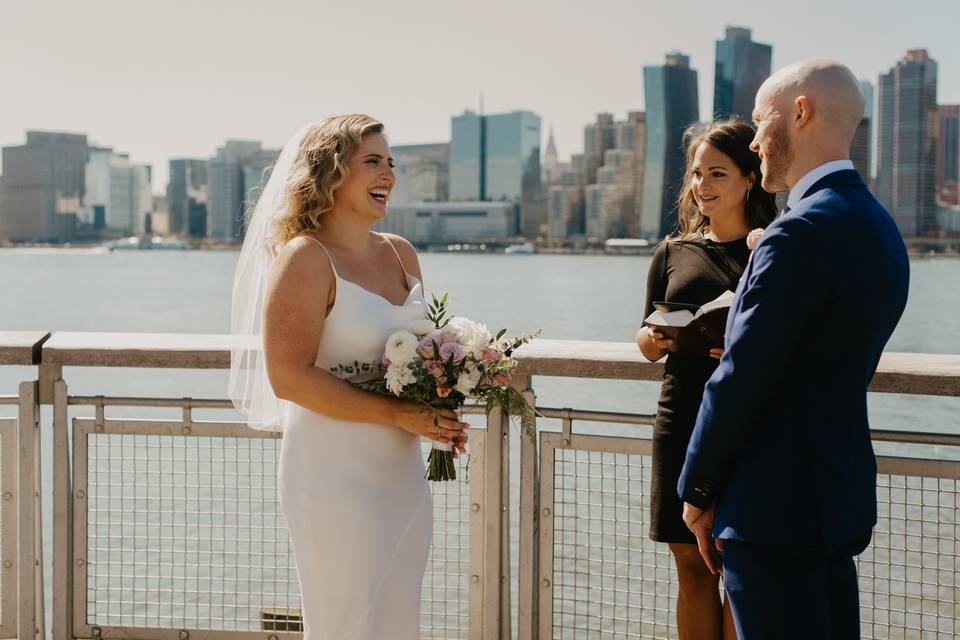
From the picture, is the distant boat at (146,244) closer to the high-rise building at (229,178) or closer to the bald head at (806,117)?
the high-rise building at (229,178)

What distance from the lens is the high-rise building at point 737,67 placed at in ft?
223

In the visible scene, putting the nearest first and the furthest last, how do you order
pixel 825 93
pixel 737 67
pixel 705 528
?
pixel 825 93, pixel 705 528, pixel 737 67

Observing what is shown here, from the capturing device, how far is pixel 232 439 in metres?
3.59

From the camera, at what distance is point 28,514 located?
3.58 meters

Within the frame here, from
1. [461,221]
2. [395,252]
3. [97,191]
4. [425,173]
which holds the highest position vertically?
[425,173]

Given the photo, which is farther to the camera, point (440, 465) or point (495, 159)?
point (495, 159)

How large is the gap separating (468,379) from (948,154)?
125224mm

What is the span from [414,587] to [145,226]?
15713cm

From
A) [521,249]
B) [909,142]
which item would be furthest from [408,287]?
[521,249]

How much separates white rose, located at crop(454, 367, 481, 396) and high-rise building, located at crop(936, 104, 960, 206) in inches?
4230

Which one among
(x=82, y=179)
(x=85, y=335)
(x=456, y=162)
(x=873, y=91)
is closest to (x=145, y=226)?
(x=82, y=179)

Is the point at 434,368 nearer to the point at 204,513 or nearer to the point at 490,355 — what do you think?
the point at 490,355

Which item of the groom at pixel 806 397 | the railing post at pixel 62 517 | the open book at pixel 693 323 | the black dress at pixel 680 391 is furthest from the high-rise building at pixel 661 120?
the groom at pixel 806 397

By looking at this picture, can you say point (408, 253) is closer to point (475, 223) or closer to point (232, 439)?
point (232, 439)
